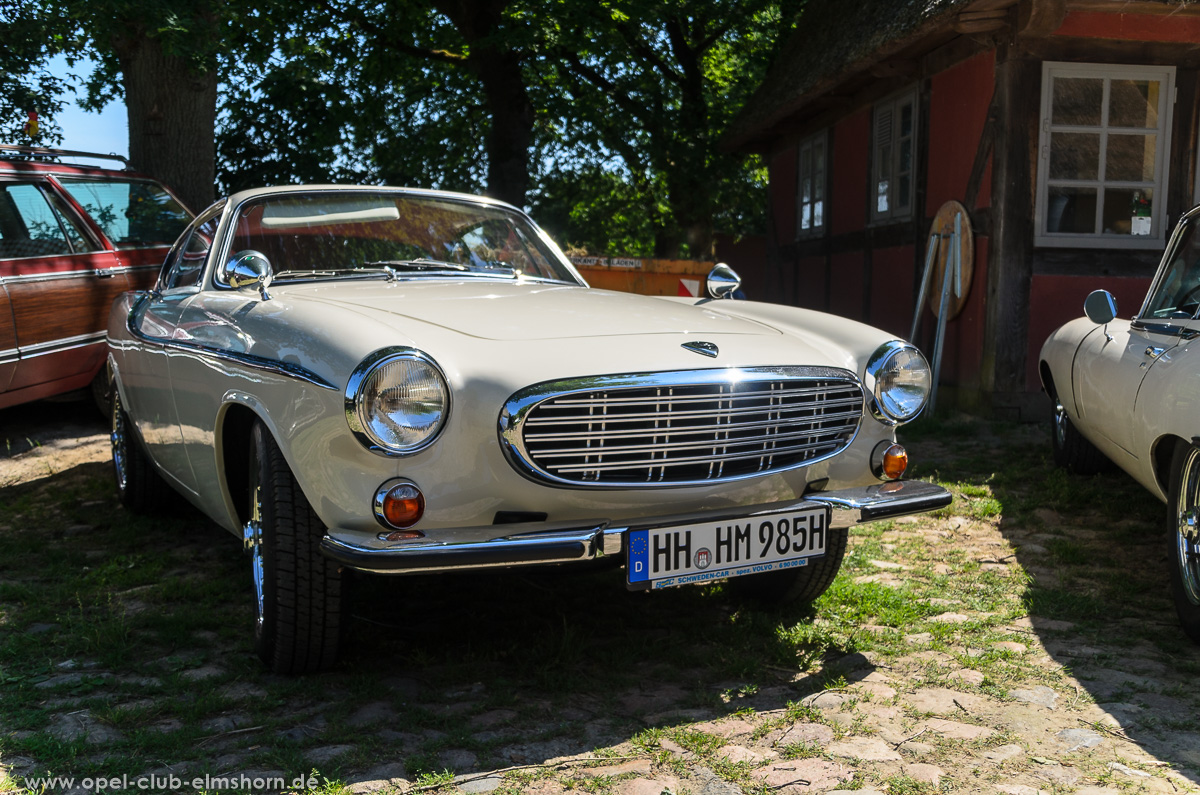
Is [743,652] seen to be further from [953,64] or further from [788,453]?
[953,64]

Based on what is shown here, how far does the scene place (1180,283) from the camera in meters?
4.46

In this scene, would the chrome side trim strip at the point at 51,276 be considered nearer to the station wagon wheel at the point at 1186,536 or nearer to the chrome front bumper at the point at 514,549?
the chrome front bumper at the point at 514,549

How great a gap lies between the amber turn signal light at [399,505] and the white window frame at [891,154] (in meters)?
8.42

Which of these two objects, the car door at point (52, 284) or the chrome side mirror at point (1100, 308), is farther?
the car door at point (52, 284)

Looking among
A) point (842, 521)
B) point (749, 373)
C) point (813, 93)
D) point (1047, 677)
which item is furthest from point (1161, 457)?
point (813, 93)

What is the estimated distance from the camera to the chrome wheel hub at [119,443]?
522 centimetres

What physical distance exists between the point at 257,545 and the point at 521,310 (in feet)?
3.59

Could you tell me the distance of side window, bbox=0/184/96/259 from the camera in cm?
645

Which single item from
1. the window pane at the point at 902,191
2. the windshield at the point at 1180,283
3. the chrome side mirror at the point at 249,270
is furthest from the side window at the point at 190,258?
the window pane at the point at 902,191

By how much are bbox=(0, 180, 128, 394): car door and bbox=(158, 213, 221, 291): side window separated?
1707 mm

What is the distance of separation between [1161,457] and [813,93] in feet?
26.7

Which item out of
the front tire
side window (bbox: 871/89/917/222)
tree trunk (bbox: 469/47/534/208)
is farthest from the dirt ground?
tree trunk (bbox: 469/47/534/208)

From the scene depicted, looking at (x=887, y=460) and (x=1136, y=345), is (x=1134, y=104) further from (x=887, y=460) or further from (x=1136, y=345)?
(x=887, y=460)
